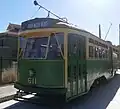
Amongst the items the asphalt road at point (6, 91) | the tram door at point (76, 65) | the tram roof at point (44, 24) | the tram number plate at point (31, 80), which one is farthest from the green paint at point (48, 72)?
the asphalt road at point (6, 91)

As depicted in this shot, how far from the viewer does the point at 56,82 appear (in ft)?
24.1

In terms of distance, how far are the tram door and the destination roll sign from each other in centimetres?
75

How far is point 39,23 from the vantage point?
26.1 ft

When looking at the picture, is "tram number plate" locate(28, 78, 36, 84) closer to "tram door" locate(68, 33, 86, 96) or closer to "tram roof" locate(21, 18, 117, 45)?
"tram door" locate(68, 33, 86, 96)

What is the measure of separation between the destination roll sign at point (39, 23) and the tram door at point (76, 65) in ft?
2.45

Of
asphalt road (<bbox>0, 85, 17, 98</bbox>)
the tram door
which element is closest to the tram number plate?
the tram door

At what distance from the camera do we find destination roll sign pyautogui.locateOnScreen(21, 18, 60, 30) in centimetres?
772

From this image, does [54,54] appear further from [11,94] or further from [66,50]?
[11,94]

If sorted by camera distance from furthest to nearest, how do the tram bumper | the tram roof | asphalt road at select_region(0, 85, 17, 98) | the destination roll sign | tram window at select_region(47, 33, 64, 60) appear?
asphalt road at select_region(0, 85, 17, 98) < the destination roll sign < the tram roof < tram window at select_region(47, 33, 64, 60) < the tram bumper

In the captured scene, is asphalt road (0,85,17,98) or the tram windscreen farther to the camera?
asphalt road (0,85,17,98)

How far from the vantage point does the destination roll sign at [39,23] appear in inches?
304

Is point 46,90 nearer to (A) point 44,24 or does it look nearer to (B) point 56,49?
(B) point 56,49

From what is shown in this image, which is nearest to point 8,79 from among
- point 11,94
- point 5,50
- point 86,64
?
point 11,94

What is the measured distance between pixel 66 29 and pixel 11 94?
4.27 metres
